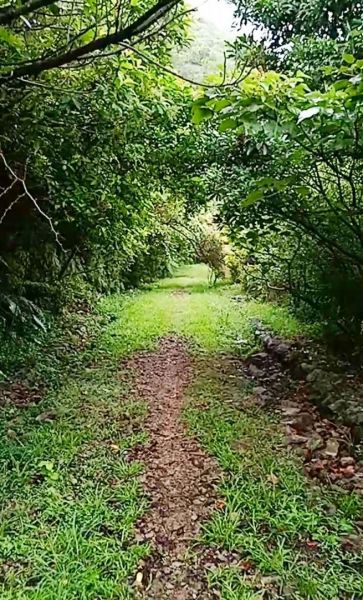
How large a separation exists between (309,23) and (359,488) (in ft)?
14.0

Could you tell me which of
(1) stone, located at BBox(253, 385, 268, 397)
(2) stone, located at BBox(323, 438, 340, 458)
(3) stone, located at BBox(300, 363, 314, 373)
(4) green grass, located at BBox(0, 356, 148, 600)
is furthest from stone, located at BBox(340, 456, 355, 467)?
(3) stone, located at BBox(300, 363, 314, 373)

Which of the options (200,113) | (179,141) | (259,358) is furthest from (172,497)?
(179,141)

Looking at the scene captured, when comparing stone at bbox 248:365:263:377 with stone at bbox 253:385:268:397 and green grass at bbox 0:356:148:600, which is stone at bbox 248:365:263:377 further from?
green grass at bbox 0:356:148:600

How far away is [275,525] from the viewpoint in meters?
2.67

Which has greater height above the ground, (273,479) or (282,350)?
(282,350)

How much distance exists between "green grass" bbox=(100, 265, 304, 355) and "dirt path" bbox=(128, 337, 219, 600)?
235 centimetres

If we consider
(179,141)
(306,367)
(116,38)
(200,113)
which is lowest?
(306,367)

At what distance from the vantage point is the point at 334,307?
5848 millimetres

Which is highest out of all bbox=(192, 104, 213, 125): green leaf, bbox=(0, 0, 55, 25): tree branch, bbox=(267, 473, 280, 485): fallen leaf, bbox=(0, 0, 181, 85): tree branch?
bbox=(0, 0, 55, 25): tree branch

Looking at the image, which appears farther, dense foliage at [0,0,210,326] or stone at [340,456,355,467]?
stone at [340,456,355,467]

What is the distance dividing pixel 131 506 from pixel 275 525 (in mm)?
758

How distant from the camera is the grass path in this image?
2291 millimetres

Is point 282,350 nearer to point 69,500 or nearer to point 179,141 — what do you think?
point 179,141

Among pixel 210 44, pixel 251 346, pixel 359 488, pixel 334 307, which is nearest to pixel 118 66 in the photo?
pixel 359 488
